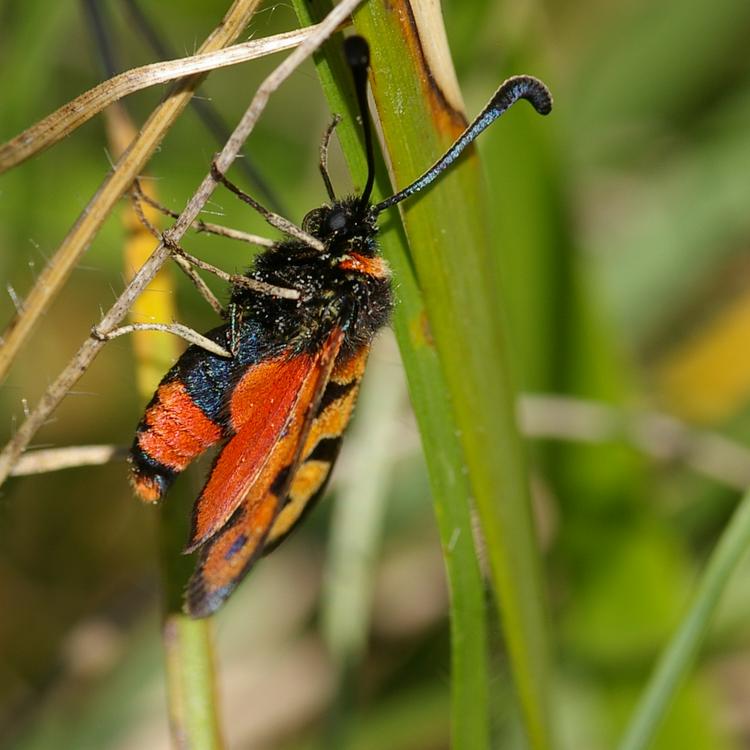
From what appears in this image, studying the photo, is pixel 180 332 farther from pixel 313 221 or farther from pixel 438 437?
pixel 438 437

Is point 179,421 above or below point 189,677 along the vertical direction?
above

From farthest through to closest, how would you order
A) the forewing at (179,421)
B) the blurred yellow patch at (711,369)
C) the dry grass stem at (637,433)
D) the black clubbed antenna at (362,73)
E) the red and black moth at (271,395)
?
the blurred yellow patch at (711,369) → the dry grass stem at (637,433) → the forewing at (179,421) → the red and black moth at (271,395) → the black clubbed antenna at (362,73)

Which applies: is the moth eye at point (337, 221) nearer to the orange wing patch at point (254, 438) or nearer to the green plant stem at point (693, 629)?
the orange wing patch at point (254, 438)

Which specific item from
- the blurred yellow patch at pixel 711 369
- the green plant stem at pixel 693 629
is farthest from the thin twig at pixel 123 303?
the blurred yellow patch at pixel 711 369

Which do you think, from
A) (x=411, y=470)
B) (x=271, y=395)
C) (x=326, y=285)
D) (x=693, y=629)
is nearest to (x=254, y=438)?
(x=271, y=395)

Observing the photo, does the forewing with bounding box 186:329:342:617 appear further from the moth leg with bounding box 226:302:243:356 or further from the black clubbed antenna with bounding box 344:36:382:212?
the black clubbed antenna with bounding box 344:36:382:212

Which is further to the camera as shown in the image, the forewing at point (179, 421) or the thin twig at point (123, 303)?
the forewing at point (179, 421)
